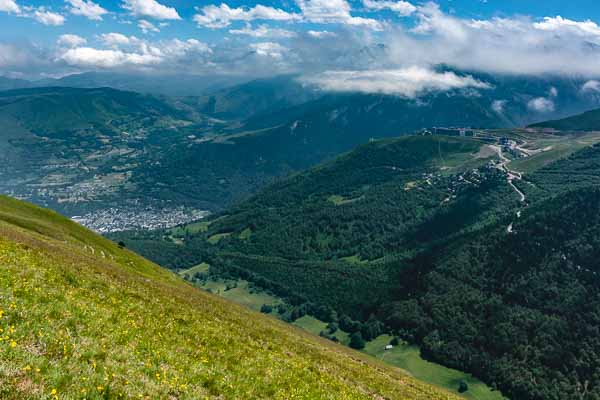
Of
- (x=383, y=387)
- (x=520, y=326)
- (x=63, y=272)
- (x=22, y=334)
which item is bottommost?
(x=520, y=326)

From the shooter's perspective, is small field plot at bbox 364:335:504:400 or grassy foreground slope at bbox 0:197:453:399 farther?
small field plot at bbox 364:335:504:400

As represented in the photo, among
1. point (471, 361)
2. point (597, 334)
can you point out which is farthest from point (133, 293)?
point (597, 334)

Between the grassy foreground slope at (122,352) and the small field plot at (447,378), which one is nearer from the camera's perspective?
the grassy foreground slope at (122,352)

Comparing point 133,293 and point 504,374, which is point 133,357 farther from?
point 504,374

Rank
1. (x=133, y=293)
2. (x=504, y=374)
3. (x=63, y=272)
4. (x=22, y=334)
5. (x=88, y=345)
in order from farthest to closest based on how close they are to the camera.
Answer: (x=504, y=374) → (x=133, y=293) → (x=63, y=272) → (x=88, y=345) → (x=22, y=334)

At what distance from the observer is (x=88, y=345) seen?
720 inches

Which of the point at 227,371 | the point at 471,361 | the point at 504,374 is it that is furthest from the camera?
the point at 471,361

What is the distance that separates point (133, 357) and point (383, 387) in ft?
78.3

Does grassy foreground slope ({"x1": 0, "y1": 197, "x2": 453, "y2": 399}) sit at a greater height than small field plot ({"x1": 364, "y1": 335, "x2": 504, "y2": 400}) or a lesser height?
greater

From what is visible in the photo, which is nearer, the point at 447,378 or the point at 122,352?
the point at 122,352

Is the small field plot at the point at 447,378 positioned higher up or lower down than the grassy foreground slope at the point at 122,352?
lower down

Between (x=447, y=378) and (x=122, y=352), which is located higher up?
(x=122, y=352)

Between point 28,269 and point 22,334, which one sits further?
point 28,269

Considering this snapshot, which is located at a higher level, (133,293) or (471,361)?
(133,293)
